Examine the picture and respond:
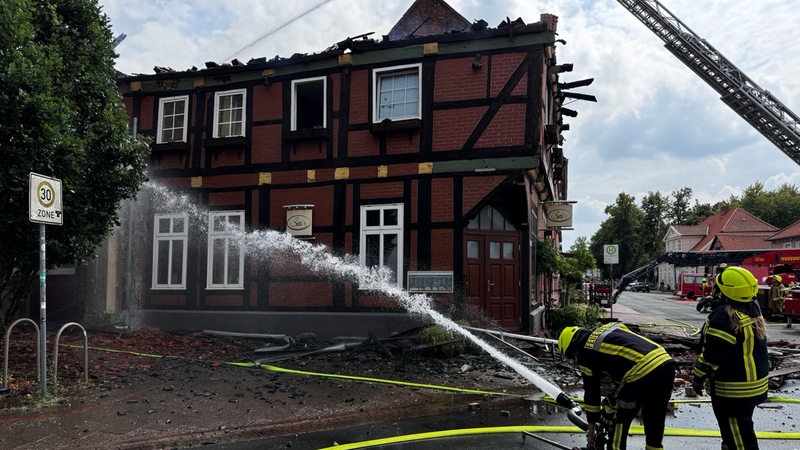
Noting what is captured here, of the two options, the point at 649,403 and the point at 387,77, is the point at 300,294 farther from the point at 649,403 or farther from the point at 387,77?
the point at 649,403

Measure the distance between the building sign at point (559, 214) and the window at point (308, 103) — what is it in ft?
24.7

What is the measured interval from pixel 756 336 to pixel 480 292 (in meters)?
7.70

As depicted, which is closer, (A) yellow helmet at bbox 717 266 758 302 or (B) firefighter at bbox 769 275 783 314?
(A) yellow helmet at bbox 717 266 758 302

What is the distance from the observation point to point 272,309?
43.0 feet

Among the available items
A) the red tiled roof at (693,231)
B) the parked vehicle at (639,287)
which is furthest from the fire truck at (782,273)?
the red tiled roof at (693,231)

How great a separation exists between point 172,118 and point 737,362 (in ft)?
46.0

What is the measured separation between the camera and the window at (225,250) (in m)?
Answer: 13.5

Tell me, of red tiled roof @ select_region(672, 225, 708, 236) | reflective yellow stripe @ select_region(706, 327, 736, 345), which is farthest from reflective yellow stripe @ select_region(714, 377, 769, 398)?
red tiled roof @ select_region(672, 225, 708, 236)

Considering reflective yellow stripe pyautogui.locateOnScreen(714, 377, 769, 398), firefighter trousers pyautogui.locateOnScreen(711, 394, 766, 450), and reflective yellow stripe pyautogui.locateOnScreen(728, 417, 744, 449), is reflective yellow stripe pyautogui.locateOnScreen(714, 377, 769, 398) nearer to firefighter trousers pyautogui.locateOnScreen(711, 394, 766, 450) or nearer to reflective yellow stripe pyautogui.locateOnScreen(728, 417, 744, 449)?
firefighter trousers pyautogui.locateOnScreen(711, 394, 766, 450)

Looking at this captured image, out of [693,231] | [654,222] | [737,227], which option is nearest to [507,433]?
[737,227]

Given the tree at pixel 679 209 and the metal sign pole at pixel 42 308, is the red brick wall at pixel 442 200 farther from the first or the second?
the tree at pixel 679 209

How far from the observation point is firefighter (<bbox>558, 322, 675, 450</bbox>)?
13.5 ft

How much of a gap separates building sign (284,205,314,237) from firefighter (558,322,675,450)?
9.14 meters

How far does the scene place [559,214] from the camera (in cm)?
1661
